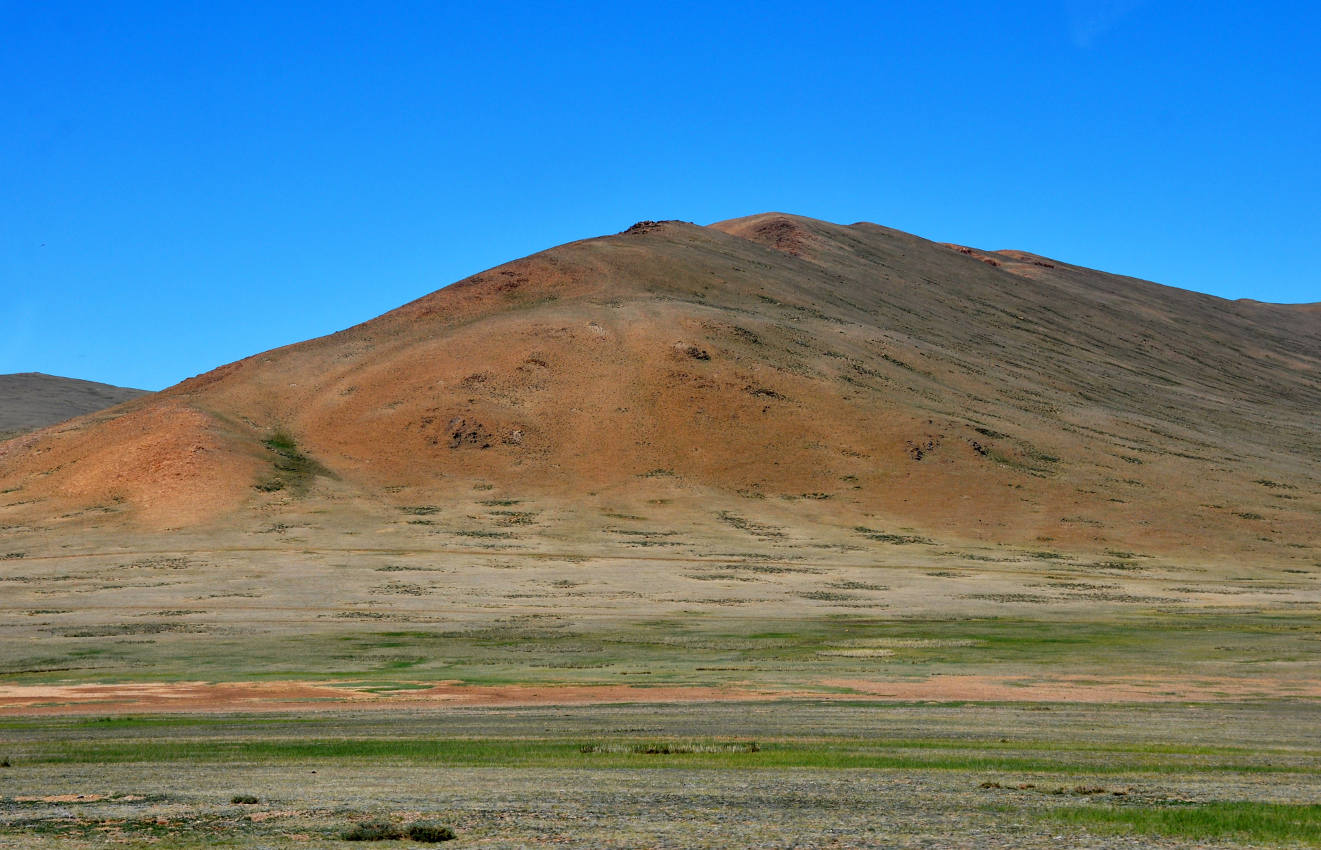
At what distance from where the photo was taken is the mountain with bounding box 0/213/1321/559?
110000 millimetres

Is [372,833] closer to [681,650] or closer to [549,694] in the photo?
[549,694]

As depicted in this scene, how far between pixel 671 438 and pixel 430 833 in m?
110

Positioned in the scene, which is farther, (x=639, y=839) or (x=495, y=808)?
(x=495, y=808)

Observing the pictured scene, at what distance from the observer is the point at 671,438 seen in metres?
126

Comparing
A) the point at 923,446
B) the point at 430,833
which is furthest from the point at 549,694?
the point at 923,446

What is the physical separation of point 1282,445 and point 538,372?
94889mm

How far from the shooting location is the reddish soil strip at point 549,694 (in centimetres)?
3616

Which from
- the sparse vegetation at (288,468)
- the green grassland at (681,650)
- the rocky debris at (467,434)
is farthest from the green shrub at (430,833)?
the rocky debris at (467,434)

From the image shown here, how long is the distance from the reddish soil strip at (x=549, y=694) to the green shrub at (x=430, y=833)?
64.0 ft

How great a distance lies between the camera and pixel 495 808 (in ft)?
59.4

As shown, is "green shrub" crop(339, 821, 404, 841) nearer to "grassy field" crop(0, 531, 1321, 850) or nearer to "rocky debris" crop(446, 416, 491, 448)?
"grassy field" crop(0, 531, 1321, 850)

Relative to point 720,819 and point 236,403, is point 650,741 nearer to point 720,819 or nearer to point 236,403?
point 720,819

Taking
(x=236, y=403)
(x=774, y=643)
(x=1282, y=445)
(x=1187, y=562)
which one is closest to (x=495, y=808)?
(x=774, y=643)

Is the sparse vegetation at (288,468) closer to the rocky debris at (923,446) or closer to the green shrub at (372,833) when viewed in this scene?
the rocky debris at (923,446)
